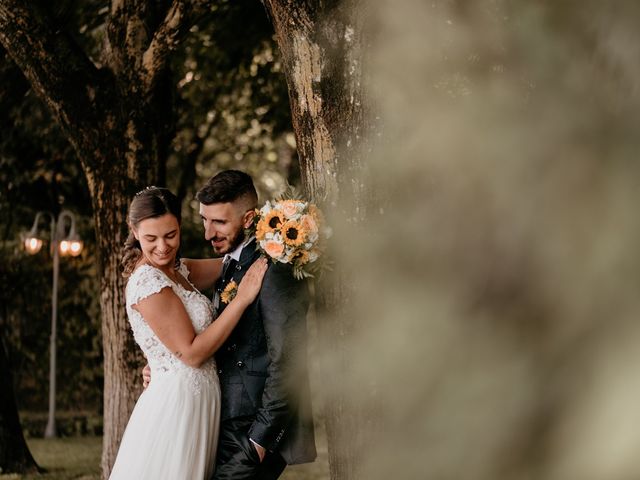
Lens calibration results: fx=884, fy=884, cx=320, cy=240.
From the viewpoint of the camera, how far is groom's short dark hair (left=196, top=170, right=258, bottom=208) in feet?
12.9

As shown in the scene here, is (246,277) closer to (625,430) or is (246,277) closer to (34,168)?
(625,430)

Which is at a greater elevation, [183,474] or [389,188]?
[389,188]

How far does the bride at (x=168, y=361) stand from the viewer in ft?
13.0

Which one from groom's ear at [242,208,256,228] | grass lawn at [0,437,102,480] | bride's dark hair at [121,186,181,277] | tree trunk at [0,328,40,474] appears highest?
bride's dark hair at [121,186,181,277]

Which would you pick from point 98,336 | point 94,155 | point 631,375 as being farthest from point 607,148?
point 98,336

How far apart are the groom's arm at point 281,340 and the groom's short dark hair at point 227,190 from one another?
1.61 feet

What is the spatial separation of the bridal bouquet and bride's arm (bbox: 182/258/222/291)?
3.82ft

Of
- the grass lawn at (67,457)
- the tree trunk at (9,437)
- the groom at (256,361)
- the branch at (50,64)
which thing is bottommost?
the grass lawn at (67,457)

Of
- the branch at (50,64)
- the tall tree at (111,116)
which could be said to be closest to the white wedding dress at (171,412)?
the tall tree at (111,116)

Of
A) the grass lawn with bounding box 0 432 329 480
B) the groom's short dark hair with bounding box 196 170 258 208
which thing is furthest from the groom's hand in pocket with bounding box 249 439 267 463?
the grass lawn with bounding box 0 432 329 480

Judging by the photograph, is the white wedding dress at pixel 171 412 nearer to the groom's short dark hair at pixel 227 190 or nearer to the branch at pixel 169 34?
the groom's short dark hair at pixel 227 190

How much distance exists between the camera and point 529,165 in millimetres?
1336

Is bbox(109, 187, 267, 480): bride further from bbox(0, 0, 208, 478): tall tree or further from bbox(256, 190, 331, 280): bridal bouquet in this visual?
bbox(0, 0, 208, 478): tall tree

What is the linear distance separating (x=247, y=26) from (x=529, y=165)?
1206 cm
